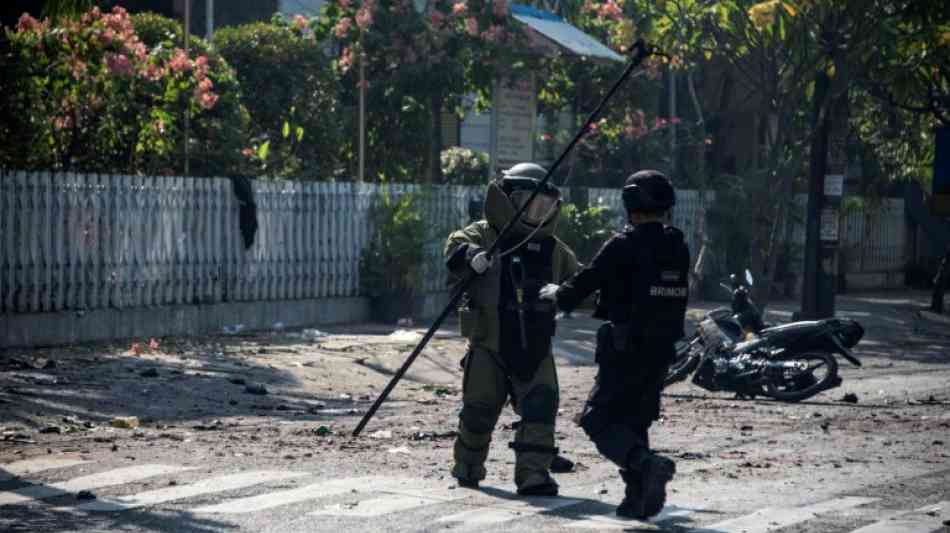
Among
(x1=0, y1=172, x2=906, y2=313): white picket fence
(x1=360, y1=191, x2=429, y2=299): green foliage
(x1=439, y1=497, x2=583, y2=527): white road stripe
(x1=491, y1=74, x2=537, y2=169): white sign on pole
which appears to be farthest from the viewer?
(x1=491, y1=74, x2=537, y2=169): white sign on pole

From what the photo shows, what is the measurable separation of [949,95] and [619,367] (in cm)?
1999

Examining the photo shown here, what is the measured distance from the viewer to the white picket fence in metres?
15.7

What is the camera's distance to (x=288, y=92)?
23.1 metres

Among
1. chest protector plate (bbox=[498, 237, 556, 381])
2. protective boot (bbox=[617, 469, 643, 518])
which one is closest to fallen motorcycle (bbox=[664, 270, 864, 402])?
chest protector plate (bbox=[498, 237, 556, 381])

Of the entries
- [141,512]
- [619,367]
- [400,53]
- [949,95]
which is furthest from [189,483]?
[949,95]

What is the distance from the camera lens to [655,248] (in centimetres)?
850

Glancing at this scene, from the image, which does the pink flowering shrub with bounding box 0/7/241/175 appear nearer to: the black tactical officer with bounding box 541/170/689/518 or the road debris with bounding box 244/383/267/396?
the road debris with bounding box 244/383/267/396

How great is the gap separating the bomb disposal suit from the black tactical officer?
583 mm

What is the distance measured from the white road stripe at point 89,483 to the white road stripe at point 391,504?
148cm

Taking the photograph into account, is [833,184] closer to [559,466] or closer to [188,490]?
[559,466]

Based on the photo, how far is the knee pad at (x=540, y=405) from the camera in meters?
9.08

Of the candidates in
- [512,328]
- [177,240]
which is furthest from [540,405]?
[177,240]

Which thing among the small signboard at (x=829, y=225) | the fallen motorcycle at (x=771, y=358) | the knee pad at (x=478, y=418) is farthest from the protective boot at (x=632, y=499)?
the small signboard at (x=829, y=225)

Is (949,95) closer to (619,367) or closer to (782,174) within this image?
(782,174)
